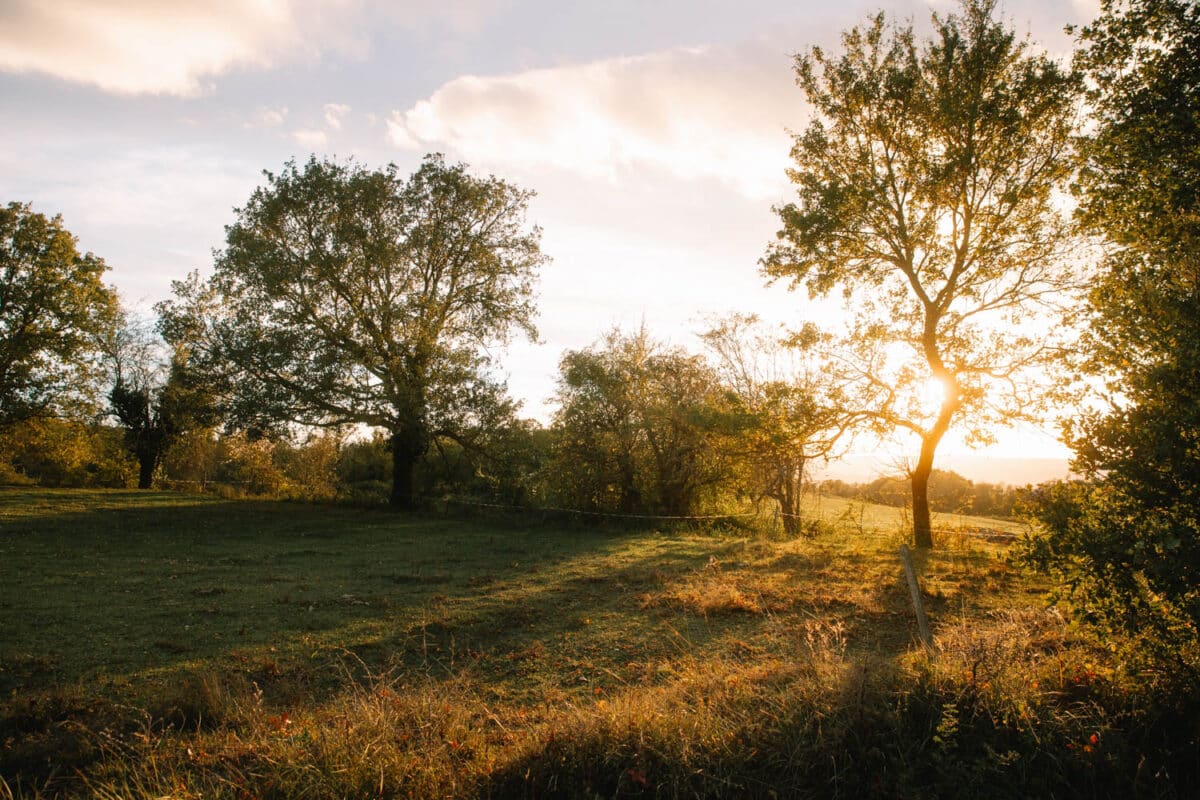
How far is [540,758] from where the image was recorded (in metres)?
4.75

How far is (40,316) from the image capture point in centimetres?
2712

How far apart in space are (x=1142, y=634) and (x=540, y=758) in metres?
4.89

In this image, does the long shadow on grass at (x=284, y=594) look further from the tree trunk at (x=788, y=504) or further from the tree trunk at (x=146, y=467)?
the tree trunk at (x=146, y=467)

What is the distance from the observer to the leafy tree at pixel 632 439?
23234 mm

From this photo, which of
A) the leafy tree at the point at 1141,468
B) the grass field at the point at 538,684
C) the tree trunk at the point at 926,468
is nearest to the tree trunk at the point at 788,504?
the tree trunk at the point at 926,468

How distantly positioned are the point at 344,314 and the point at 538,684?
20.8 m

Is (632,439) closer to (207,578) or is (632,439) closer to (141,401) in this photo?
(207,578)

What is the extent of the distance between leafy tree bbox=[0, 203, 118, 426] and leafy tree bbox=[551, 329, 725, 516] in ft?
73.2

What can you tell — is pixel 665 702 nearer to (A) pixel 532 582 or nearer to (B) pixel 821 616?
(B) pixel 821 616

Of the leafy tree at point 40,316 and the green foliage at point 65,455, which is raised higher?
the leafy tree at point 40,316

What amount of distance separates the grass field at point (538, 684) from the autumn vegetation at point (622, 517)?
0.05m

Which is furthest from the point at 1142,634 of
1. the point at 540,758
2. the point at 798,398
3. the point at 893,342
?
the point at 893,342

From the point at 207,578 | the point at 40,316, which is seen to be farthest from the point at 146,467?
the point at 207,578

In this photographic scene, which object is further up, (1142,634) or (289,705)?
(1142,634)
